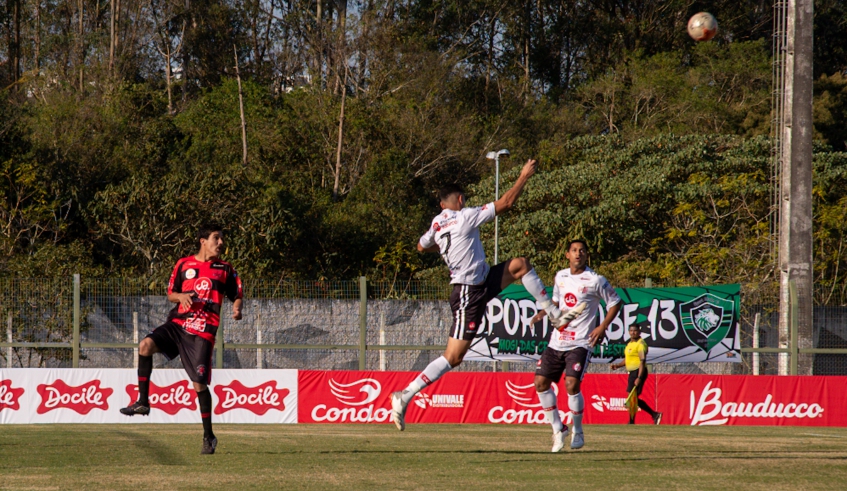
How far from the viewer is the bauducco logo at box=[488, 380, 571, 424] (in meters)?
16.9

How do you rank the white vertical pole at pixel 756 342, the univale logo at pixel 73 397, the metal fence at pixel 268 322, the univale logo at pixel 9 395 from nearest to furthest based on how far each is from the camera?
the univale logo at pixel 9 395
the univale logo at pixel 73 397
the metal fence at pixel 268 322
the white vertical pole at pixel 756 342

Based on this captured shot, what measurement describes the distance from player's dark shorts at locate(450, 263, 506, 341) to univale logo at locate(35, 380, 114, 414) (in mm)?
9587

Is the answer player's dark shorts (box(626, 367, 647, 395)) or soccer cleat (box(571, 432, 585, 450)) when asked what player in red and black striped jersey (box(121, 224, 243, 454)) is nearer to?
soccer cleat (box(571, 432, 585, 450))

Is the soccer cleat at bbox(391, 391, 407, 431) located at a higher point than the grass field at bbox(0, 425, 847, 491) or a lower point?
higher

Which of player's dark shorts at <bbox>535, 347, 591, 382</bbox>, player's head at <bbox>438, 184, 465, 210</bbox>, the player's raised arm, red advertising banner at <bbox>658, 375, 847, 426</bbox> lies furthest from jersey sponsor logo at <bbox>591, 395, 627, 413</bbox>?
A: the player's raised arm

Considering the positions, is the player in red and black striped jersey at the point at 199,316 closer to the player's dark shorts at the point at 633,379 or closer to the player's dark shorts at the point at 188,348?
the player's dark shorts at the point at 188,348

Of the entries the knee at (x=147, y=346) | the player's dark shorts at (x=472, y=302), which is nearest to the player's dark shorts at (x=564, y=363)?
the player's dark shorts at (x=472, y=302)

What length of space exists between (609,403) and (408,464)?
10.6 meters

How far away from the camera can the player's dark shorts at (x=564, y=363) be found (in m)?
9.34

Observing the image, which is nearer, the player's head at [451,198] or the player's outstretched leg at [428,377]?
the player's outstretched leg at [428,377]

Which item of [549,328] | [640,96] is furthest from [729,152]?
[549,328]

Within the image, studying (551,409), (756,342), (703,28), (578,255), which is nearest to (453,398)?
(756,342)

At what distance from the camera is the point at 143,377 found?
8.54 meters

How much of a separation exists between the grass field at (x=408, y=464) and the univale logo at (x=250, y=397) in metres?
6.31
